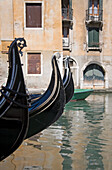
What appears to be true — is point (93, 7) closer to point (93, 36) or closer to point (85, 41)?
point (93, 36)

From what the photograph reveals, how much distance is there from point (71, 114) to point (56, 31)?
3.57 m

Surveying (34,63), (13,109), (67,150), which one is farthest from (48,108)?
(34,63)

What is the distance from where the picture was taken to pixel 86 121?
558cm

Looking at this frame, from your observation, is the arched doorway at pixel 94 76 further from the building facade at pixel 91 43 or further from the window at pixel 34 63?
the window at pixel 34 63

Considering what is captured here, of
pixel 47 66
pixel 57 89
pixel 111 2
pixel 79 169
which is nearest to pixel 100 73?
pixel 111 2

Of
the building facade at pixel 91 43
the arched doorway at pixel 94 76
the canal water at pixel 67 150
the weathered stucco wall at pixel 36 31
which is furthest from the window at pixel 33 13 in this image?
the arched doorway at pixel 94 76

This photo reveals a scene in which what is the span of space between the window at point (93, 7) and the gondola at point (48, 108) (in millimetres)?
10820

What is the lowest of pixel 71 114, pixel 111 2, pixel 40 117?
pixel 71 114

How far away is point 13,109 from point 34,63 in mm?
6837

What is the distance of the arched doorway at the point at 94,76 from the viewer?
14.5 meters

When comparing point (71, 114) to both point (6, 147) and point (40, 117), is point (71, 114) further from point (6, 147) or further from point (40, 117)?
point (6, 147)

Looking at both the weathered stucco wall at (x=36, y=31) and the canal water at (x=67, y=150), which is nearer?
the canal water at (x=67, y=150)

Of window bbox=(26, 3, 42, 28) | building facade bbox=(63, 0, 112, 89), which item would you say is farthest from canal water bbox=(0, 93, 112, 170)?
building facade bbox=(63, 0, 112, 89)

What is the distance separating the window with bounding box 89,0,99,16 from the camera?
14086mm
